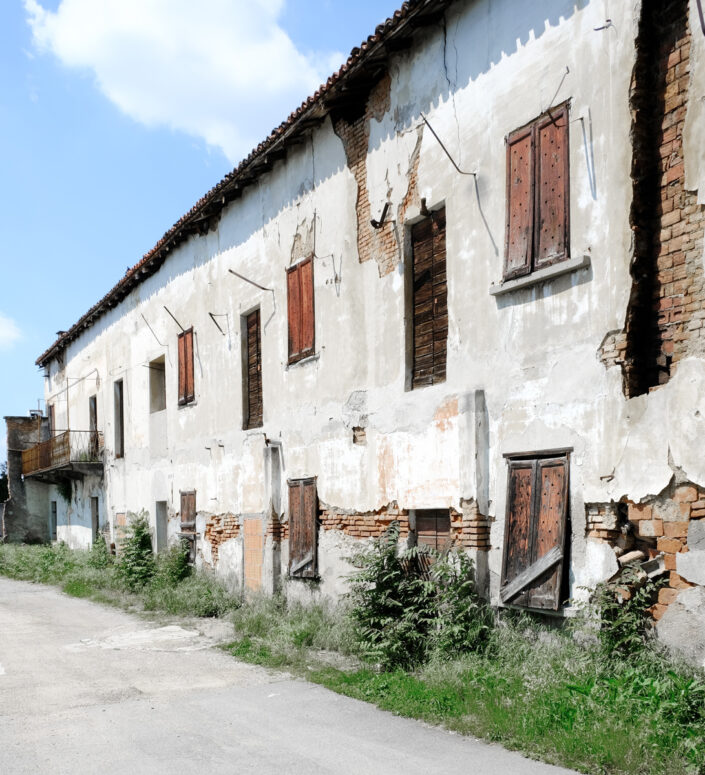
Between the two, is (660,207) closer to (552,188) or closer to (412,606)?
(552,188)

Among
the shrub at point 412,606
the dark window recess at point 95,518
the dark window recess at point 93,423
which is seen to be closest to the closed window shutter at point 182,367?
the dark window recess at point 93,423

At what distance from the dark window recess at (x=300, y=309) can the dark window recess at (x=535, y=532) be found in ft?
15.4

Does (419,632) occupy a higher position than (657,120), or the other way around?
(657,120)

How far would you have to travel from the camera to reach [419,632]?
8.66 m

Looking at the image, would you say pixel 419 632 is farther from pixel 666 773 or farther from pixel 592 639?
pixel 666 773

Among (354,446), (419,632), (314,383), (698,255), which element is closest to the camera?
(698,255)

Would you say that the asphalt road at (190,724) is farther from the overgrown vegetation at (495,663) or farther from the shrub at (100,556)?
the shrub at (100,556)

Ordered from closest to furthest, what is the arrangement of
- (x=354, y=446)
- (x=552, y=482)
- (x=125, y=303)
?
(x=552, y=482), (x=354, y=446), (x=125, y=303)

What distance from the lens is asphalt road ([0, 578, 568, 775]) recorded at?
575 centimetres

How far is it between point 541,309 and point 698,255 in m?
1.59

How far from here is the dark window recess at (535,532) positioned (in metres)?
7.48

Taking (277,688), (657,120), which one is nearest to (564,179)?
(657,120)

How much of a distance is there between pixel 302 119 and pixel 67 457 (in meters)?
15.3

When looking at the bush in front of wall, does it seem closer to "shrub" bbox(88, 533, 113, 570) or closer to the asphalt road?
"shrub" bbox(88, 533, 113, 570)
